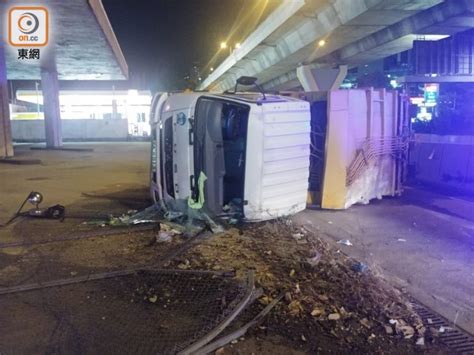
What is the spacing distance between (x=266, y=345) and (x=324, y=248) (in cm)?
257

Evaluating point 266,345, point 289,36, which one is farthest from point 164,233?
point 289,36

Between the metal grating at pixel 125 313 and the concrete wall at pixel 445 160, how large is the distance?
8437 millimetres

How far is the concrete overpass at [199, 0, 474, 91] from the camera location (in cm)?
1269

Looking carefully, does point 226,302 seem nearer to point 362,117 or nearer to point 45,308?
point 45,308

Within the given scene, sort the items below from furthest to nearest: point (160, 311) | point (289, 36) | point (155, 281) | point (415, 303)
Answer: point (289, 36)
point (155, 281)
point (415, 303)
point (160, 311)

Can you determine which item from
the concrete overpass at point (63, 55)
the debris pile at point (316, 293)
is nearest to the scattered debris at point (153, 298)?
the debris pile at point (316, 293)

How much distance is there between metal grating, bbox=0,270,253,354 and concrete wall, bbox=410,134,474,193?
8437 mm

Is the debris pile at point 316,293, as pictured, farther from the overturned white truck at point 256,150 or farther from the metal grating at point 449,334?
the overturned white truck at point 256,150

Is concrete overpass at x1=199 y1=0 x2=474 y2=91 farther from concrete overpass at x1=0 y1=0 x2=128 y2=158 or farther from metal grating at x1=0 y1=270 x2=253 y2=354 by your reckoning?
metal grating at x1=0 y1=270 x2=253 y2=354

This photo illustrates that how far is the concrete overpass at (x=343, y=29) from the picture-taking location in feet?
41.6

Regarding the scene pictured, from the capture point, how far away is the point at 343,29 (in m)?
14.7

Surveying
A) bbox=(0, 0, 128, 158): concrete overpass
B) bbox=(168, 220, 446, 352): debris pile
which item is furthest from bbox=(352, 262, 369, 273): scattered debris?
bbox=(0, 0, 128, 158): concrete overpass

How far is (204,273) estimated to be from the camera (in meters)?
4.91

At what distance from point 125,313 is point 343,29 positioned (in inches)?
510
